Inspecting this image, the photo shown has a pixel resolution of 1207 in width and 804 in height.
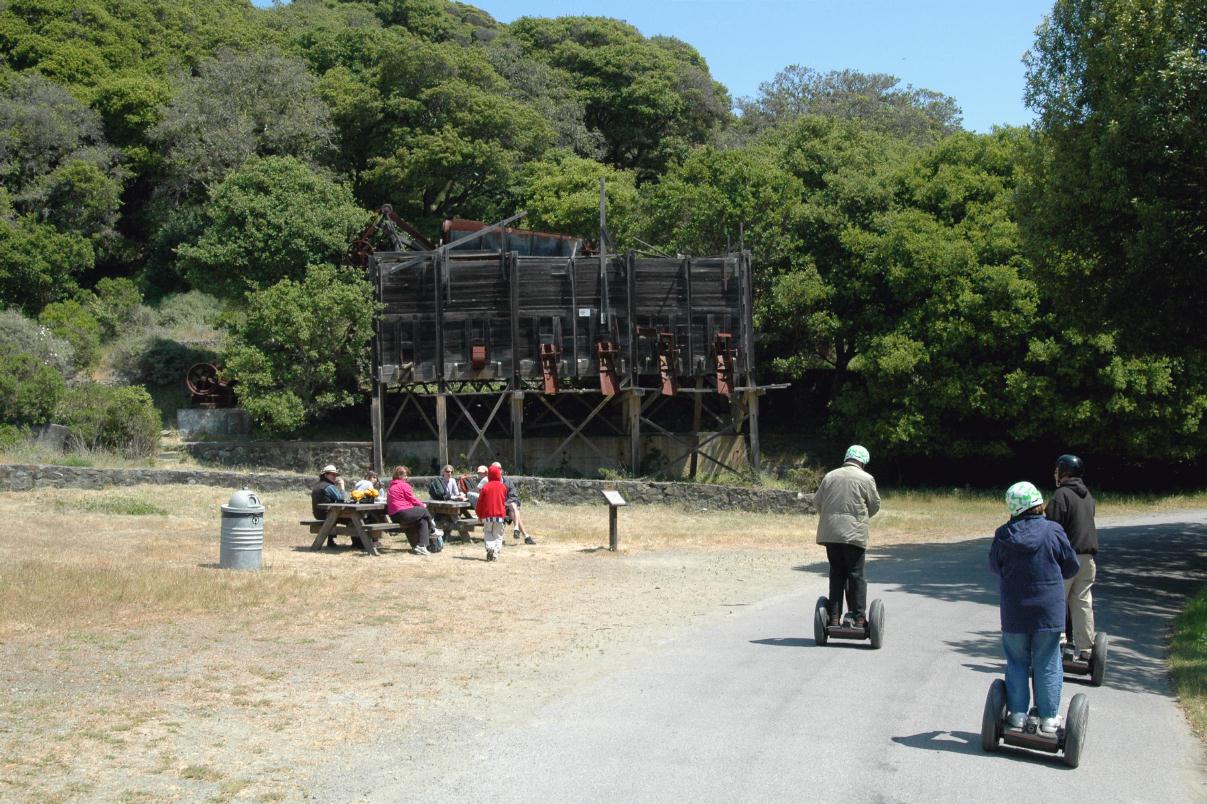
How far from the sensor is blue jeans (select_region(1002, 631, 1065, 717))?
766 cm

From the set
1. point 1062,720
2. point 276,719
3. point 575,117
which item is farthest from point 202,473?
point 575,117

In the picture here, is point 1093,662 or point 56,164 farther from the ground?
point 56,164

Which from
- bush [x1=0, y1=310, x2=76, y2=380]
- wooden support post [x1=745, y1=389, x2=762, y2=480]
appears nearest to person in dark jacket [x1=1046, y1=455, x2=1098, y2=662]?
wooden support post [x1=745, y1=389, x2=762, y2=480]

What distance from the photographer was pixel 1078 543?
10039mm

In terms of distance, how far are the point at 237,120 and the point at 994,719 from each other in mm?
44677

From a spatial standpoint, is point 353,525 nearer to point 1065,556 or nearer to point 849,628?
point 849,628

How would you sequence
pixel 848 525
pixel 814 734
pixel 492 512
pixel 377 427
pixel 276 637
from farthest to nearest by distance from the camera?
1. pixel 377 427
2. pixel 492 512
3. pixel 276 637
4. pixel 848 525
5. pixel 814 734

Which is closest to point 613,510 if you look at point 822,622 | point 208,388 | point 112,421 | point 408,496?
point 408,496

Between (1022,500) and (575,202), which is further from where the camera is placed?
(575,202)

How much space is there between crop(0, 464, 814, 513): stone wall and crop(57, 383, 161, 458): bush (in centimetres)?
394

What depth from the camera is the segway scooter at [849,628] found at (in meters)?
11.1

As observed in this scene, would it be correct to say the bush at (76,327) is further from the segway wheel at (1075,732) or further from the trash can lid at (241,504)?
the segway wheel at (1075,732)

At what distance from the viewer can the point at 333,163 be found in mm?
51188

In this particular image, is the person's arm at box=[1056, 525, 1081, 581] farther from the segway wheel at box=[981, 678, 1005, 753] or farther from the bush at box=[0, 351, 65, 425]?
the bush at box=[0, 351, 65, 425]
